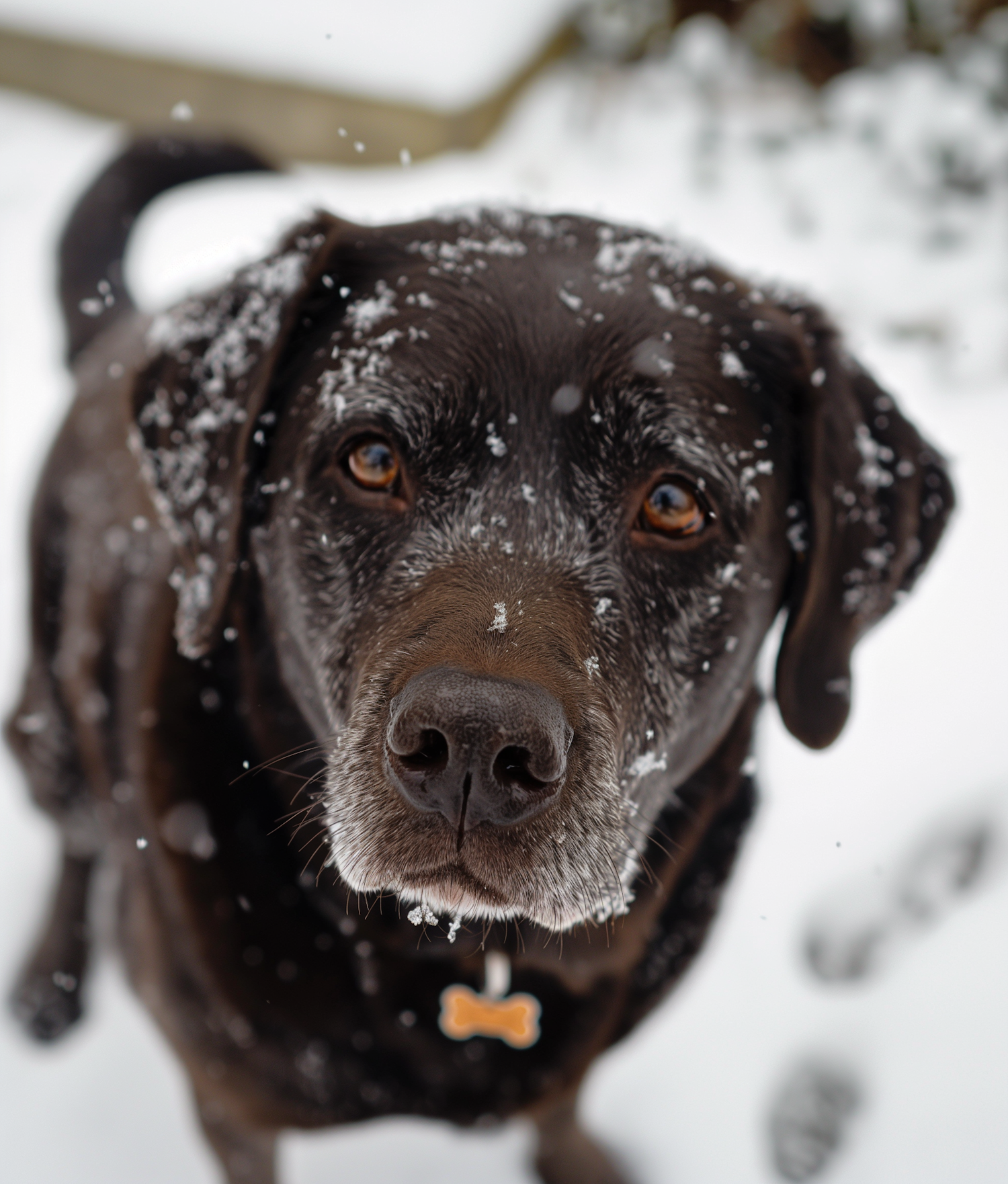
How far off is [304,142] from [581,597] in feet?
13.5

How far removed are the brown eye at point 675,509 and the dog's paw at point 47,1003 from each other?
6.88ft

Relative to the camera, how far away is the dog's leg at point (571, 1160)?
222cm

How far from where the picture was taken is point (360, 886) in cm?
131

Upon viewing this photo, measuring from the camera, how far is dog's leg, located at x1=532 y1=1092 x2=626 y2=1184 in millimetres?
2223

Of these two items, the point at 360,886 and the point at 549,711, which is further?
the point at 360,886

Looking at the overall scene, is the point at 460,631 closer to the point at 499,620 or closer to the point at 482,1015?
the point at 499,620

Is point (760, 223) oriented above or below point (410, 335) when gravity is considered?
above

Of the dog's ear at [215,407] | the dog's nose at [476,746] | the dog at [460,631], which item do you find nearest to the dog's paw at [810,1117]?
the dog at [460,631]

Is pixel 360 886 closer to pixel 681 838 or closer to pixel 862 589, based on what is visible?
pixel 681 838

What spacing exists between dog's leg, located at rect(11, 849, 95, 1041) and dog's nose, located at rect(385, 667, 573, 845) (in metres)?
1.80

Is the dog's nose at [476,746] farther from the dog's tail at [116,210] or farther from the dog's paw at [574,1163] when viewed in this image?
the dog's tail at [116,210]

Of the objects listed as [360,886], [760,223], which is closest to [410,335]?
[360,886]

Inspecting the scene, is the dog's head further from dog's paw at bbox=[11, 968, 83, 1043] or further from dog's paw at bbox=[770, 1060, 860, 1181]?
dog's paw at bbox=[11, 968, 83, 1043]

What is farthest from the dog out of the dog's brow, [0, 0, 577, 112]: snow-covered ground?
[0, 0, 577, 112]: snow-covered ground
